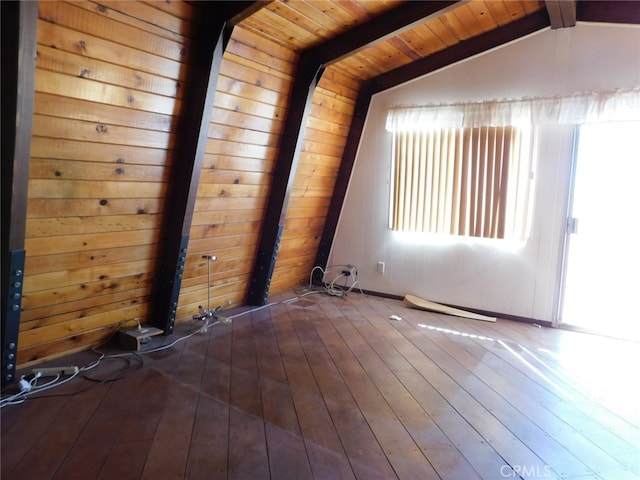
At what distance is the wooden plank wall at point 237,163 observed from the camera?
2.70 m

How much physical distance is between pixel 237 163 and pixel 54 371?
1735 millimetres

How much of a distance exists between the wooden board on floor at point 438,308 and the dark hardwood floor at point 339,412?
1.79 ft

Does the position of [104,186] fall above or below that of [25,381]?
above

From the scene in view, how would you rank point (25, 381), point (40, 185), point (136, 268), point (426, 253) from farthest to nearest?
point (426, 253) < point (136, 268) < point (25, 381) < point (40, 185)

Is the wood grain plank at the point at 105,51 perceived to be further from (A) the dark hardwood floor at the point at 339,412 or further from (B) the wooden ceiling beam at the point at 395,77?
(B) the wooden ceiling beam at the point at 395,77

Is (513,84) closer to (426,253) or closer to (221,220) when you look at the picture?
(426,253)

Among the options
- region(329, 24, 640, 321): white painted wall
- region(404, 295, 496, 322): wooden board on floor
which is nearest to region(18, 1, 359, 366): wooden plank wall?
region(329, 24, 640, 321): white painted wall

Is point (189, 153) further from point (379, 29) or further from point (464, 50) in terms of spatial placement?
point (464, 50)

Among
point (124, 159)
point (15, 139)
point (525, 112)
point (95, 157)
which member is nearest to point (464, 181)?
point (525, 112)

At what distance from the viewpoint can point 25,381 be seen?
2213 mm

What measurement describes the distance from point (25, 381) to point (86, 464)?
86 cm

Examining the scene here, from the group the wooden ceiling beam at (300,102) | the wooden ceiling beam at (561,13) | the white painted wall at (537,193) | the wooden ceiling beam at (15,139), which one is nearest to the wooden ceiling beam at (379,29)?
the wooden ceiling beam at (300,102)

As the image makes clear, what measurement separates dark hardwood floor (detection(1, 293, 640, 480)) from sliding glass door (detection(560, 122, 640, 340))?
307 mm

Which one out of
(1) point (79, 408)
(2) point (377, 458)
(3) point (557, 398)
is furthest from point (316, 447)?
(3) point (557, 398)
